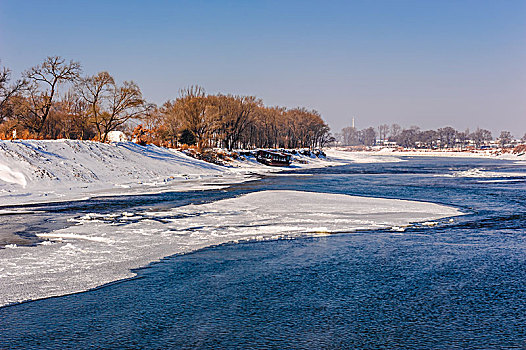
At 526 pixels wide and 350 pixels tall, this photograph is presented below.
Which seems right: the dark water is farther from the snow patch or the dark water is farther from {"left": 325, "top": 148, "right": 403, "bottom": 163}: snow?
{"left": 325, "top": 148, "right": 403, "bottom": 163}: snow

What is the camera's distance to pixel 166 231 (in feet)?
42.8

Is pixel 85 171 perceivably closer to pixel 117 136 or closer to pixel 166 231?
pixel 166 231

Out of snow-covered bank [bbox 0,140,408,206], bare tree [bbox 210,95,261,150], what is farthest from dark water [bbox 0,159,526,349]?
bare tree [bbox 210,95,261,150]

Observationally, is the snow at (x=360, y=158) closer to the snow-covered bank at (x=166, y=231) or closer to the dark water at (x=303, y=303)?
the snow-covered bank at (x=166, y=231)

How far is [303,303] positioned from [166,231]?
6701 mm

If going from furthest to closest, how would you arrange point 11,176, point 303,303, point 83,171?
point 83,171 → point 11,176 → point 303,303

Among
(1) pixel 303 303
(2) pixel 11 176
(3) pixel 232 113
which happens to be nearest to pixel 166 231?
(1) pixel 303 303

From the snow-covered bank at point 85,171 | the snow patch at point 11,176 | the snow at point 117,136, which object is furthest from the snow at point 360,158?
the snow patch at point 11,176

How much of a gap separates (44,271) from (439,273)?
730 centimetres

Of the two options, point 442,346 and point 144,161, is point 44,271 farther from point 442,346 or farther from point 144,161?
point 144,161

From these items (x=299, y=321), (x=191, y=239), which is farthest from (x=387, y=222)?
(x=299, y=321)

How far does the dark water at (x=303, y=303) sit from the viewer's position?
19.2 ft

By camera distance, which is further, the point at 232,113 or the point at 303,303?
the point at 232,113

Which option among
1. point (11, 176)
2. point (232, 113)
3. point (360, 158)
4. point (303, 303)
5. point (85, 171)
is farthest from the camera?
point (360, 158)
